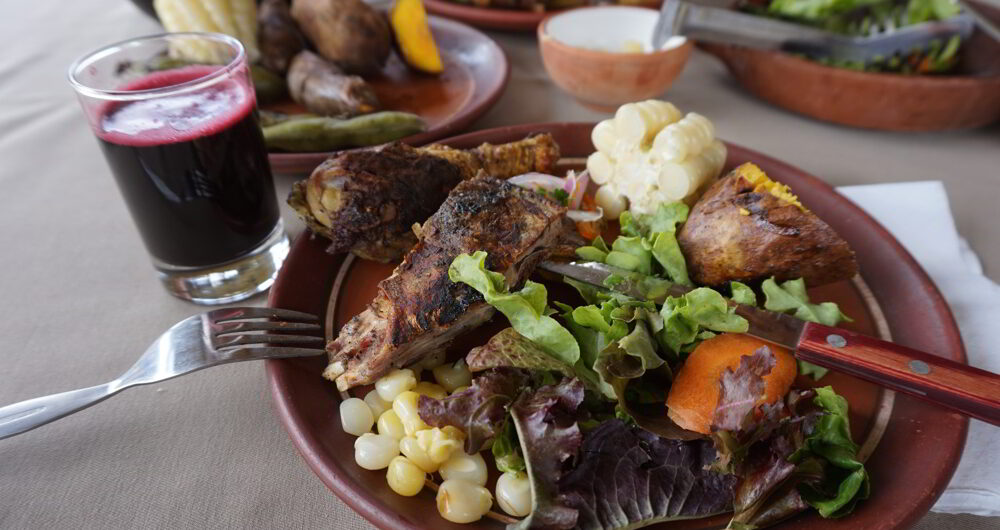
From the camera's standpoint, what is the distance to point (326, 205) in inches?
60.6

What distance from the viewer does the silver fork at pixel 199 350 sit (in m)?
1.20

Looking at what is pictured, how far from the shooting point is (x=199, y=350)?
130 centimetres

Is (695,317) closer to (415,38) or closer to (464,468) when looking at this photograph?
(464,468)

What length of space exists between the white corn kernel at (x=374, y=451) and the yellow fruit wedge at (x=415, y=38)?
74.6 inches

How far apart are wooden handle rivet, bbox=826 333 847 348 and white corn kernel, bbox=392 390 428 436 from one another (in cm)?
82

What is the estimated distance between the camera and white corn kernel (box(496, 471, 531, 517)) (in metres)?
1.08

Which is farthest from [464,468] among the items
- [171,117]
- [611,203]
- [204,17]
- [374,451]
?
[204,17]

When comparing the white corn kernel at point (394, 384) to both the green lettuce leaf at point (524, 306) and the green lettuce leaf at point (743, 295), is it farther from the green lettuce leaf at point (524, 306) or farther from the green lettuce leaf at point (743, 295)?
the green lettuce leaf at point (743, 295)

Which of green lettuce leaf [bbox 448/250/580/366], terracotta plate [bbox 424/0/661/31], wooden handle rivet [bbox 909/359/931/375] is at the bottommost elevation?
terracotta plate [bbox 424/0/661/31]

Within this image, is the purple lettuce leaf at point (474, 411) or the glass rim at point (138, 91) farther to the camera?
the glass rim at point (138, 91)

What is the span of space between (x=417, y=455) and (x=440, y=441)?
0.05m

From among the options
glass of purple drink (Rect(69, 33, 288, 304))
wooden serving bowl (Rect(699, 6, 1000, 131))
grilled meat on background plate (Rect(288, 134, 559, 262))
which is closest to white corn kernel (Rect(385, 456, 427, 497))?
grilled meat on background plate (Rect(288, 134, 559, 262))

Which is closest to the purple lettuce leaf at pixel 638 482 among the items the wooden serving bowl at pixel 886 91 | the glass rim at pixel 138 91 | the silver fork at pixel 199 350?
the silver fork at pixel 199 350

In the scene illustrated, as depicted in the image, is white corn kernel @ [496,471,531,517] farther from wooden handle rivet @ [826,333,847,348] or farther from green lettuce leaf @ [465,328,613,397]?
wooden handle rivet @ [826,333,847,348]
